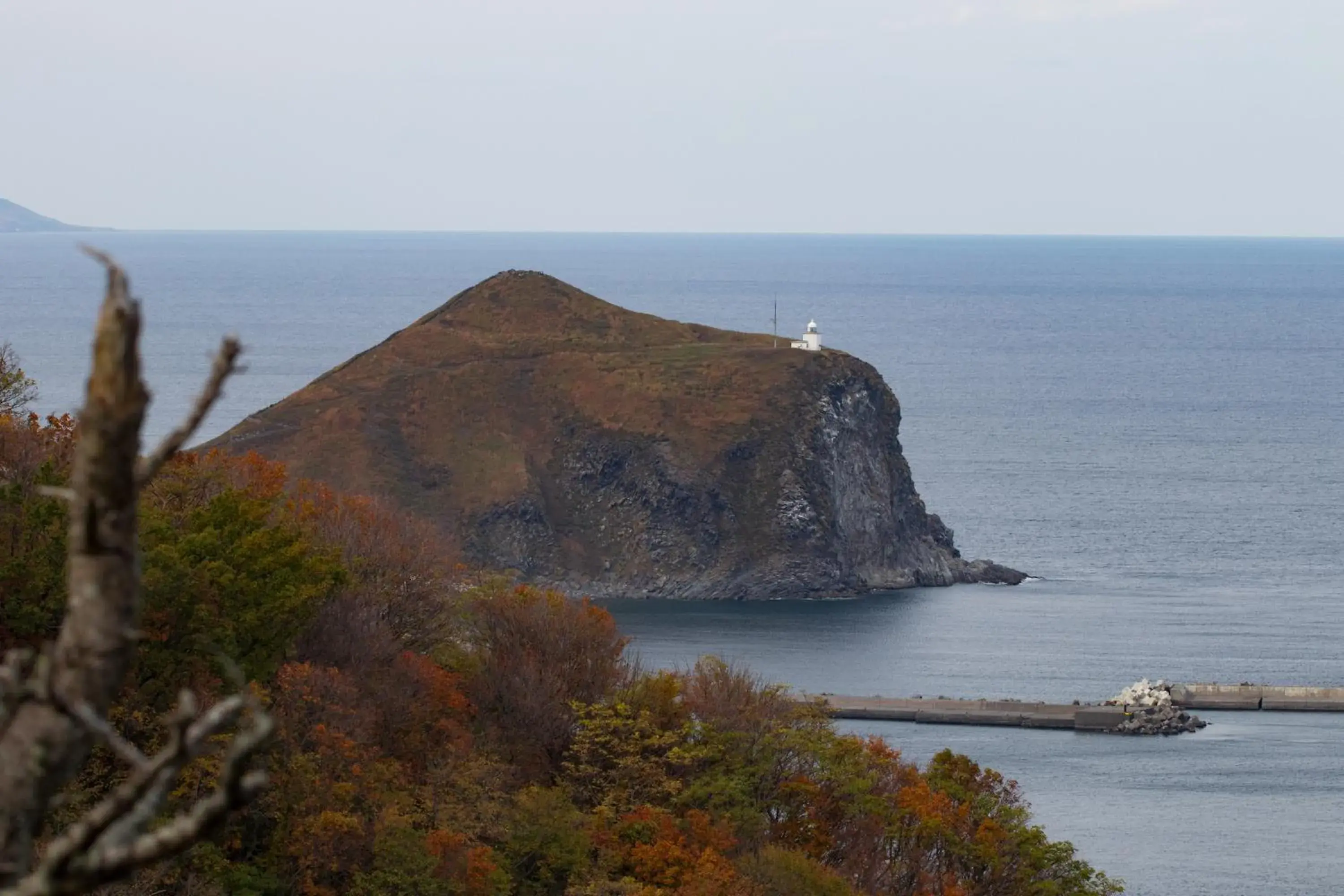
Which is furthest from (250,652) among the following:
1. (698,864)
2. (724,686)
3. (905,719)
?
(905,719)

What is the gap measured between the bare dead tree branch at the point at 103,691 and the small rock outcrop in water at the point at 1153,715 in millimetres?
85844

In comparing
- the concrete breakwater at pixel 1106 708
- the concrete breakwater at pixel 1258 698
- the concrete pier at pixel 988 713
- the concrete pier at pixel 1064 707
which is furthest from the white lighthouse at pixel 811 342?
the concrete pier at pixel 988 713

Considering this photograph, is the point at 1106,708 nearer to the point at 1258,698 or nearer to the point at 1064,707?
the point at 1064,707

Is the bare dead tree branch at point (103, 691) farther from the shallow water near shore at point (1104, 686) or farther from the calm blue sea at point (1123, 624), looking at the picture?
the shallow water near shore at point (1104, 686)

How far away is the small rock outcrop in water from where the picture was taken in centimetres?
8775

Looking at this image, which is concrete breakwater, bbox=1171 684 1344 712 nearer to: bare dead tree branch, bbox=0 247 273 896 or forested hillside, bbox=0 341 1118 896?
forested hillside, bbox=0 341 1118 896

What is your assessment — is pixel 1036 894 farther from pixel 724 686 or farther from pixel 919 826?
pixel 724 686

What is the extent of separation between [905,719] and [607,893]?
52.4 metres

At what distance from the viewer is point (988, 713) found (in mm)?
89438

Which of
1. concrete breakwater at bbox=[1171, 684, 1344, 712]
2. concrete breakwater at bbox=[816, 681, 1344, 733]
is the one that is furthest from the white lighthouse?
concrete breakwater at bbox=[1171, 684, 1344, 712]

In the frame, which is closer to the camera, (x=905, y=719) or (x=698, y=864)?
(x=698, y=864)

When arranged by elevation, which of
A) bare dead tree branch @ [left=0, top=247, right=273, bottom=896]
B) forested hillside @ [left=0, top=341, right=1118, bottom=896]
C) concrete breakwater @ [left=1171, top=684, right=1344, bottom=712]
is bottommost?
concrete breakwater @ [left=1171, top=684, right=1344, bottom=712]

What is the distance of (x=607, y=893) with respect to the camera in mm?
38562

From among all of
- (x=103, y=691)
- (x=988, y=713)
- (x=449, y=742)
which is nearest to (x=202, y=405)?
(x=103, y=691)
